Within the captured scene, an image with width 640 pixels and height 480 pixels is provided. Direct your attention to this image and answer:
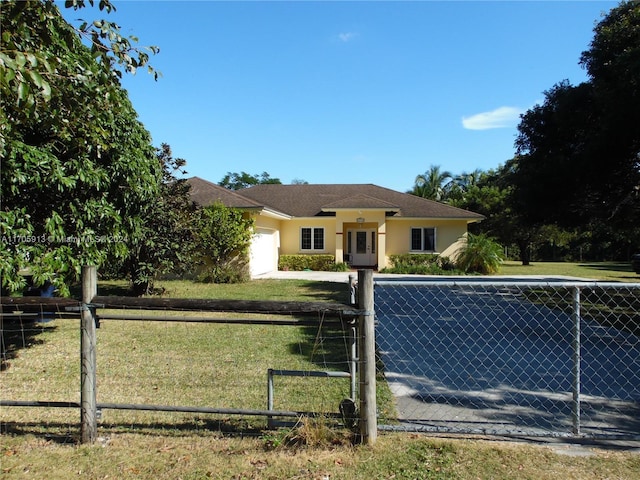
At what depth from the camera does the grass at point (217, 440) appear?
3.31 metres

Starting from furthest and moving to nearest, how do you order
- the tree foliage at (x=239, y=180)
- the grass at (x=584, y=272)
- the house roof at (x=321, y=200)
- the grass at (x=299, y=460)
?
1. the tree foliage at (x=239, y=180)
2. the grass at (x=584, y=272)
3. the house roof at (x=321, y=200)
4. the grass at (x=299, y=460)

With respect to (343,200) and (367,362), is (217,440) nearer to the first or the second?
(367,362)

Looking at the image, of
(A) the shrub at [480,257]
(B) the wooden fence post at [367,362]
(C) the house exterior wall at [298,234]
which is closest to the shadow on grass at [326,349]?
(B) the wooden fence post at [367,362]

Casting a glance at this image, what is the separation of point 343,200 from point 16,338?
60.0 ft

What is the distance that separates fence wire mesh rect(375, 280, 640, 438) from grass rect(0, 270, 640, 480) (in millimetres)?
404

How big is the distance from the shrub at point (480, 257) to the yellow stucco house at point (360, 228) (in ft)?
3.45

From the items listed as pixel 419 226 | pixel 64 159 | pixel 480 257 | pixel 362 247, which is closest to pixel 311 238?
pixel 362 247

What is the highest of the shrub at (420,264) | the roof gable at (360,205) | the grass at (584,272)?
the roof gable at (360,205)

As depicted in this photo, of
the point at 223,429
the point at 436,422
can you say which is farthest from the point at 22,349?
the point at 436,422

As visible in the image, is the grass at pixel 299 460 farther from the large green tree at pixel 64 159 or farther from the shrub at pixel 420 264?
the shrub at pixel 420 264

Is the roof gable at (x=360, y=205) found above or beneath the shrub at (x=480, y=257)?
above

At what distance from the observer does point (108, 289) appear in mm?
14883

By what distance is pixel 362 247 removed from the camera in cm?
2606

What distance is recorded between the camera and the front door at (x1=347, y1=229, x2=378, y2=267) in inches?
1019
